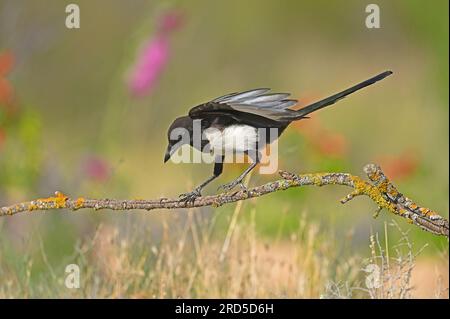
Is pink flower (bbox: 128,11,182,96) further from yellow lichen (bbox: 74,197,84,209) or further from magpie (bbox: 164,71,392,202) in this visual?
yellow lichen (bbox: 74,197,84,209)

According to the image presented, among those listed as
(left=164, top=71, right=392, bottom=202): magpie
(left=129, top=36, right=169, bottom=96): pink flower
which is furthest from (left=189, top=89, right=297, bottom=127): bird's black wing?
(left=129, top=36, right=169, bottom=96): pink flower

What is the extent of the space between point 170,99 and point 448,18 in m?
4.35

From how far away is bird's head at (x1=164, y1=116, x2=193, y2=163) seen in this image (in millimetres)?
3490

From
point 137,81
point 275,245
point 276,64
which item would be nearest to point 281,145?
point 137,81

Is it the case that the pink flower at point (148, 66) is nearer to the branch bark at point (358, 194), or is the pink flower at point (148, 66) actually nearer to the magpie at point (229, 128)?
the magpie at point (229, 128)

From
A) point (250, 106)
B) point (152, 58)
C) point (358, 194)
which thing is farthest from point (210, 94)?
point (358, 194)

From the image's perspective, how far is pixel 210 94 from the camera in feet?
35.9

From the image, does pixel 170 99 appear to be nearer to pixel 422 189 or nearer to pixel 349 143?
pixel 349 143

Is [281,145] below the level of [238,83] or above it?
below

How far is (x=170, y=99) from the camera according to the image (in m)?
11.0

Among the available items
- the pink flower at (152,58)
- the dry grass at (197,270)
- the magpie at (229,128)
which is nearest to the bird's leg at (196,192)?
the magpie at (229,128)

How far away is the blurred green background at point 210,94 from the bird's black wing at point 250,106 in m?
1.95

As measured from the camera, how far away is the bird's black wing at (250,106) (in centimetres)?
311

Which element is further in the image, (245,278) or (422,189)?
(422,189)
